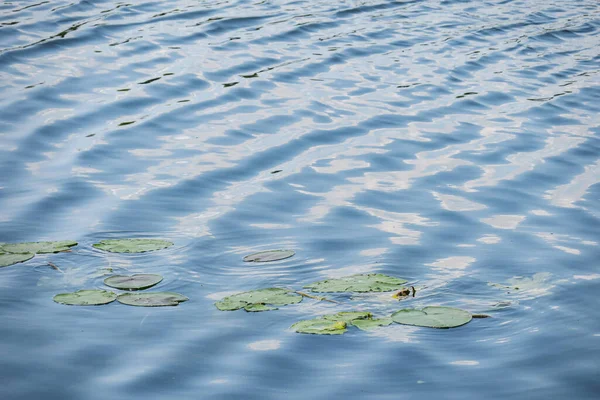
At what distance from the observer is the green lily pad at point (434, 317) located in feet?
12.0

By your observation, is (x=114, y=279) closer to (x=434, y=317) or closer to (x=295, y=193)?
(x=434, y=317)

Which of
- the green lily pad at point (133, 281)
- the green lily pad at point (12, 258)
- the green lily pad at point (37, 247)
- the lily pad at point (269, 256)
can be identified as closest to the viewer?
the green lily pad at point (133, 281)

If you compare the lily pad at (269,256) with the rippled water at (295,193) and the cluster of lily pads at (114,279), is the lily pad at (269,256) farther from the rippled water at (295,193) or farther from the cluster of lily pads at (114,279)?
the cluster of lily pads at (114,279)

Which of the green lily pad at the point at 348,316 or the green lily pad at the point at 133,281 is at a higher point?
the green lily pad at the point at 133,281

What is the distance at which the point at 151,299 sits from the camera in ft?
12.6

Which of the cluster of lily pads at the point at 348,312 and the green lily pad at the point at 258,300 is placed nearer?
the cluster of lily pads at the point at 348,312

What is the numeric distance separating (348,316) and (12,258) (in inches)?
72.9

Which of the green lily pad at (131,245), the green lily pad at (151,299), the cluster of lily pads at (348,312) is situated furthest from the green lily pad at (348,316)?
the green lily pad at (131,245)

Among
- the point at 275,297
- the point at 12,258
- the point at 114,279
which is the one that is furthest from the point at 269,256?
the point at 12,258

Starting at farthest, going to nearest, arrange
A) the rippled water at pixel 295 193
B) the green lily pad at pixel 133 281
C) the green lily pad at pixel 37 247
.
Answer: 1. the green lily pad at pixel 37 247
2. the green lily pad at pixel 133 281
3. the rippled water at pixel 295 193

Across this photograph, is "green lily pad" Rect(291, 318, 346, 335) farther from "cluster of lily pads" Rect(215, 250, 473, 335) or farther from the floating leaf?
the floating leaf

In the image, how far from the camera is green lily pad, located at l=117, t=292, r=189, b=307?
3.80 metres

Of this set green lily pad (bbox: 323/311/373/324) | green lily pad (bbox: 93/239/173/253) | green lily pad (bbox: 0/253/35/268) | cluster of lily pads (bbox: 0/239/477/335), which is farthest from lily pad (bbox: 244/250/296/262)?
green lily pad (bbox: 0/253/35/268)

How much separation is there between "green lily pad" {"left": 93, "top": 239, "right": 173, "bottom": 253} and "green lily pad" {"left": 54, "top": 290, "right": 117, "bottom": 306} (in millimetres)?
512
